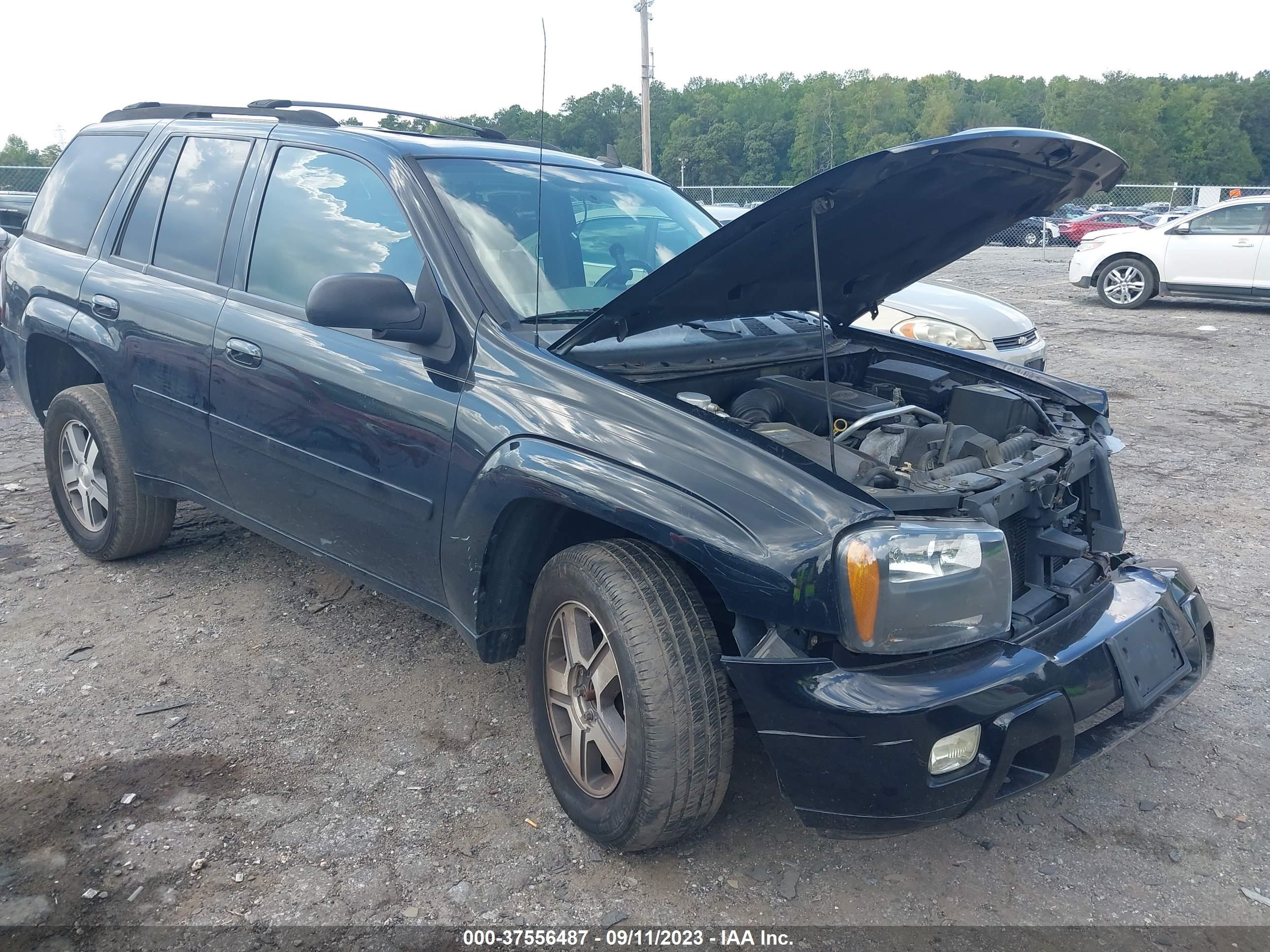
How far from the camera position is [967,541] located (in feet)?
7.75

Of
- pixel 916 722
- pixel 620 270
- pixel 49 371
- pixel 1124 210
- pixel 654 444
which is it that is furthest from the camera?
pixel 1124 210

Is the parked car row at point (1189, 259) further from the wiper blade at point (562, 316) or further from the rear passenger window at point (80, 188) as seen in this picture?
the rear passenger window at point (80, 188)

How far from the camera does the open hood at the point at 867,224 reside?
2.57 meters

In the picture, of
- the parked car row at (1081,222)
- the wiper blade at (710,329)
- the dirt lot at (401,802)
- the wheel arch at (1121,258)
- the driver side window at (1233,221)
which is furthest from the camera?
the parked car row at (1081,222)

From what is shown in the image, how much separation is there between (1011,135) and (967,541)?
110 centimetres

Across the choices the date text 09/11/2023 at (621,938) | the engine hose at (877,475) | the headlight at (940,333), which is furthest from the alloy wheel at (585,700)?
the headlight at (940,333)

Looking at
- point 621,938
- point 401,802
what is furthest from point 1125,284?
point 621,938

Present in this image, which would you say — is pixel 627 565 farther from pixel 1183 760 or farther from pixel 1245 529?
pixel 1245 529

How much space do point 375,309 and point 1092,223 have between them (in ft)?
101

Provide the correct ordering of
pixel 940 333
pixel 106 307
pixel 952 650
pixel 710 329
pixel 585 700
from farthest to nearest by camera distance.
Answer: pixel 940 333, pixel 106 307, pixel 710 329, pixel 585 700, pixel 952 650

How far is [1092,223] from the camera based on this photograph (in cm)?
2938

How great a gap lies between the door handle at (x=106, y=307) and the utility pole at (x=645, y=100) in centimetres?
231

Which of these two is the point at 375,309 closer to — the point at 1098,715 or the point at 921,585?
the point at 921,585

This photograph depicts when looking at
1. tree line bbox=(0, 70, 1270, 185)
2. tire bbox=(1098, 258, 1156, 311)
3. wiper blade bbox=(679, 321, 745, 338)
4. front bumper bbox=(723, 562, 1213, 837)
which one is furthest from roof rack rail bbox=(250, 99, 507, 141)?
tire bbox=(1098, 258, 1156, 311)
